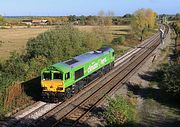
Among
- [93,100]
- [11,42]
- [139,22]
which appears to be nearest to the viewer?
[93,100]

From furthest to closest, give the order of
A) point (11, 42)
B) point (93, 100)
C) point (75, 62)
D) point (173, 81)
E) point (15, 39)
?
1. point (15, 39)
2. point (11, 42)
3. point (75, 62)
4. point (173, 81)
5. point (93, 100)

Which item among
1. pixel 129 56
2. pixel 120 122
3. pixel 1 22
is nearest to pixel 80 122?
pixel 120 122

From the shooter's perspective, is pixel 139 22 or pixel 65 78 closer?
pixel 65 78

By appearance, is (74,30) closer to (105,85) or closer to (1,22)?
(105,85)

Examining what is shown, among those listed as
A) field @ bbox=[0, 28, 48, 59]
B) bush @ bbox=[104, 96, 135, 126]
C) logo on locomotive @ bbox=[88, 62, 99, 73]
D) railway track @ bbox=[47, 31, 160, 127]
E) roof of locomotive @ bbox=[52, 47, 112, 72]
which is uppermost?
roof of locomotive @ bbox=[52, 47, 112, 72]

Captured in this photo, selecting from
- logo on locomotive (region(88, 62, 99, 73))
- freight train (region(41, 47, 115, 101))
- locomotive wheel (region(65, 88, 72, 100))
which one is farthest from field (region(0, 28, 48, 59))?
locomotive wheel (region(65, 88, 72, 100))

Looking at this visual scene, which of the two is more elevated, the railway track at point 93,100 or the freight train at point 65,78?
the freight train at point 65,78

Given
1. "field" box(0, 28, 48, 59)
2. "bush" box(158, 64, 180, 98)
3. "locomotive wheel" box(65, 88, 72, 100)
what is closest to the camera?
"locomotive wheel" box(65, 88, 72, 100)

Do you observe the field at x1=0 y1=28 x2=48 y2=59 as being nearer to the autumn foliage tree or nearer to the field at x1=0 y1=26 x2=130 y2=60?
the field at x1=0 y1=26 x2=130 y2=60

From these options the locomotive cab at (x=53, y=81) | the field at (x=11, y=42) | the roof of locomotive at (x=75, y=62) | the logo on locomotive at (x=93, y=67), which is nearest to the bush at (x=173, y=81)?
the logo on locomotive at (x=93, y=67)

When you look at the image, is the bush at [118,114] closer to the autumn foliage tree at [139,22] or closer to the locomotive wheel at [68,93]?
the locomotive wheel at [68,93]

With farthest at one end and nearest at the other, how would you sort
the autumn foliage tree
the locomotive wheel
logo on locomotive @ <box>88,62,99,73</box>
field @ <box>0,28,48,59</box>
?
the autumn foliage tree, field @ <box>0,28,48,59</box>, logo on locomotive @ <box>88,62,99,73</box>, the locomotive wheel

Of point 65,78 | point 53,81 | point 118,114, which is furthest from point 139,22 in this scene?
point 118,114

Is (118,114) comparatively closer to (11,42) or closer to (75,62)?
(75,62)
